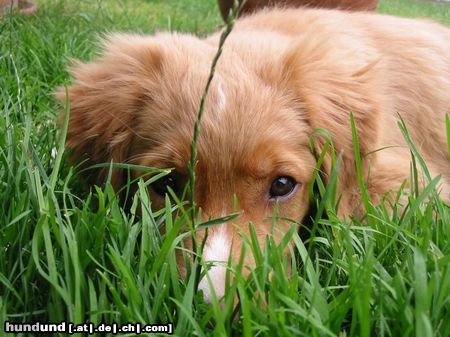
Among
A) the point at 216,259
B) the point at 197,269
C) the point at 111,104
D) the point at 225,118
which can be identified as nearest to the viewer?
the point at 197,269

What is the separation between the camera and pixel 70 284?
1.78 m

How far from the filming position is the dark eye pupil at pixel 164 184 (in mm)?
2475

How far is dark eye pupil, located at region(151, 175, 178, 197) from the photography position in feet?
8.12

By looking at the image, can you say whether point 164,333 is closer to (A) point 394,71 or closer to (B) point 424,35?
(A) point 394,71

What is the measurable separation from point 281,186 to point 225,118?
0.33 metres

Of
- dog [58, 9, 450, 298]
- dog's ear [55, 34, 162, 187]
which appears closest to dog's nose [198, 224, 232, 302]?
dog [58, 9, 450, 298]

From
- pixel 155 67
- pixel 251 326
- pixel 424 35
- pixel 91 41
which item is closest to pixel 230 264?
pixel 251 326

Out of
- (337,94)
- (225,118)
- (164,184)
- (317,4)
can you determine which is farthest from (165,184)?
(317,4)

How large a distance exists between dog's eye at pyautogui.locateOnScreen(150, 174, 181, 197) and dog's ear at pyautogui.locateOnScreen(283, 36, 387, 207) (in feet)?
2.01

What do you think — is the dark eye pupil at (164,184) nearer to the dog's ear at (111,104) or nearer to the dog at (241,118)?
the dog at (241,118)

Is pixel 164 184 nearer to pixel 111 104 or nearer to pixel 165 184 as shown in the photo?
pixel 165 184

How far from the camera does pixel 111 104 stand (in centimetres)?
276

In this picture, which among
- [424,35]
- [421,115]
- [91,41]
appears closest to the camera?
[421,115]

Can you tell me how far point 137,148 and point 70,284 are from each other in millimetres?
969
